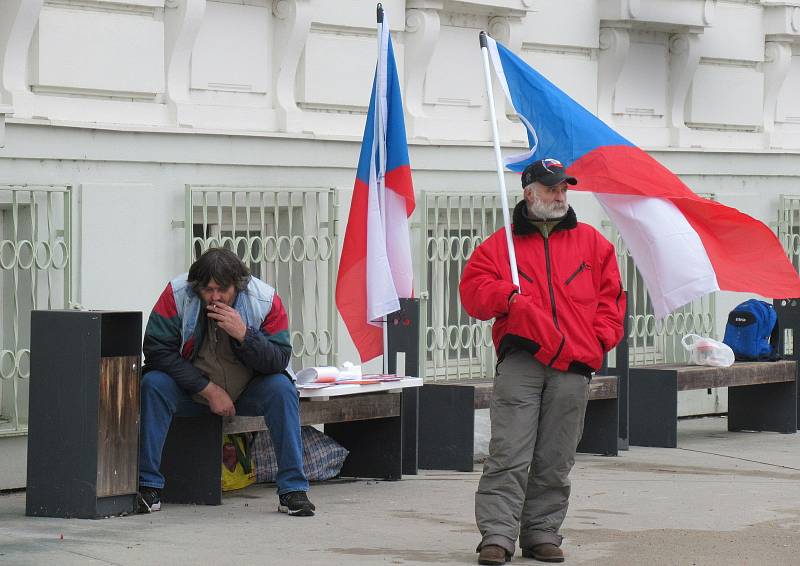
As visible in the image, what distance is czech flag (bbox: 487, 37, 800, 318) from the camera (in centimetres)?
956

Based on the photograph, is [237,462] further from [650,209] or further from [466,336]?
[466,336]

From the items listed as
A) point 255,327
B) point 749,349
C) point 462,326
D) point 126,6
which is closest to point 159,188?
point 126,6

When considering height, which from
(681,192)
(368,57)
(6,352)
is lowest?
(6,352)

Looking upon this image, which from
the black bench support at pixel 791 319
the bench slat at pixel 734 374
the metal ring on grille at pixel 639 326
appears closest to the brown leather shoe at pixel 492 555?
the bench slat at pixel 734 374

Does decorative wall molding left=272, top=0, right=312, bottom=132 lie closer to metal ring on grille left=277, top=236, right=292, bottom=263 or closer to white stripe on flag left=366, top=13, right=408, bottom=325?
metal ring on grille left=277, top=236, right=292, bottom=263

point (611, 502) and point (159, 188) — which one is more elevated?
point (159, 188)

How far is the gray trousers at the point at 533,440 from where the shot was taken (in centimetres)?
741

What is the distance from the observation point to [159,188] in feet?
34.2

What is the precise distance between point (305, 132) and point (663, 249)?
2.95m

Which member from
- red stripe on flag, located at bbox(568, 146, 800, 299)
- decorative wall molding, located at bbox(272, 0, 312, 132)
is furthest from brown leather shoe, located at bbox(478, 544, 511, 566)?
decorative wall molding, located at bbox(272, 0, 312, 132)

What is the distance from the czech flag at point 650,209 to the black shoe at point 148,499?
277 centimetres

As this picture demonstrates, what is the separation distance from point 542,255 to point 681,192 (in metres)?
2.46

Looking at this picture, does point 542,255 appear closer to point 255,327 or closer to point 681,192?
point 255,327

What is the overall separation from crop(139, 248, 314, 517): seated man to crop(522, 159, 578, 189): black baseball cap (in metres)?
1.76
